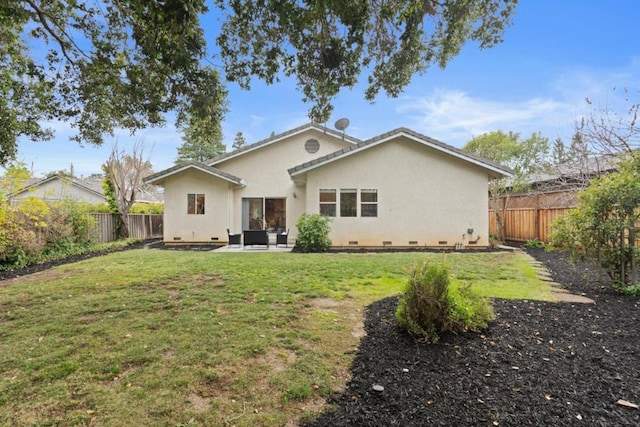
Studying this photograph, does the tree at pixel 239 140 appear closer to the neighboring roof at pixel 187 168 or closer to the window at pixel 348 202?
the neighboring roof at pixel 187 168

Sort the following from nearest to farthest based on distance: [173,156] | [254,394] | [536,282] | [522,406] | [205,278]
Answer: [522,406] → [254,394] → [536,282] → [205,278] → [173,156]

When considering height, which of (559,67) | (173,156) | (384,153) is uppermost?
(173,156)

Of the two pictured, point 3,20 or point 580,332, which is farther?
point 3,20

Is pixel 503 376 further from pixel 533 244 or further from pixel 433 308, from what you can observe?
→ pixel 533 244

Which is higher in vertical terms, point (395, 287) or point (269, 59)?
point (269, 59)

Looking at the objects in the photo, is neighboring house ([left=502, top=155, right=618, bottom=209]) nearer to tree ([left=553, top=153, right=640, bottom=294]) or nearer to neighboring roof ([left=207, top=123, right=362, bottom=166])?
tree ([left=553, top=153, right=640, bottom=294])

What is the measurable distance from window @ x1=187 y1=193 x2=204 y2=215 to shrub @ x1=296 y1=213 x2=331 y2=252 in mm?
6109

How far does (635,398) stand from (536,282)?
16.2ft

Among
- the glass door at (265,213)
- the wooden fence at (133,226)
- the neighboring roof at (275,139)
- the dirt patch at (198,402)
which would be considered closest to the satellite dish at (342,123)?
the neighboring roof at (275,139)

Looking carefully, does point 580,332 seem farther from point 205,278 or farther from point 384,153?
point 384,153

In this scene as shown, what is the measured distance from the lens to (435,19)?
20.6 ft

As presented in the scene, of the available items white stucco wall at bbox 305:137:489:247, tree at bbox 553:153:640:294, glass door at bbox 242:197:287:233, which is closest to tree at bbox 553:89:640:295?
tree at bbox 553:153:640:294

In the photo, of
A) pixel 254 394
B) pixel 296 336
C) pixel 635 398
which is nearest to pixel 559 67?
pixel 635 398

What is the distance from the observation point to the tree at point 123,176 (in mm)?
17150
